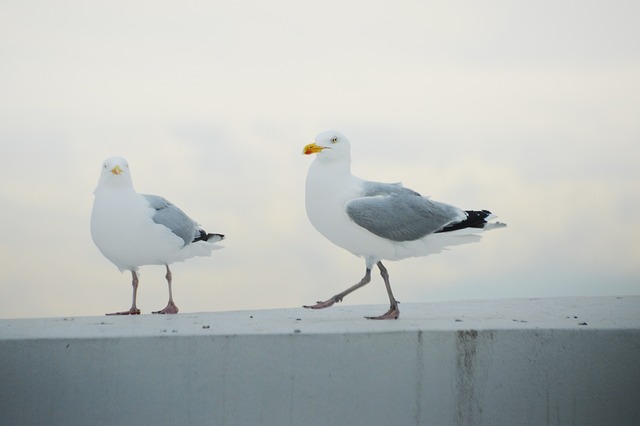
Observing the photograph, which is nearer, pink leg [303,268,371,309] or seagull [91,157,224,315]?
pink leg [303,268,371,309]

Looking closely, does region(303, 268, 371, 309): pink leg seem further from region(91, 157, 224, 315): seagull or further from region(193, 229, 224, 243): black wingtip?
→ region(193, 229, 224, 243): black wingtip

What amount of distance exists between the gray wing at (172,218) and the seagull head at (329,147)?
6.24ft

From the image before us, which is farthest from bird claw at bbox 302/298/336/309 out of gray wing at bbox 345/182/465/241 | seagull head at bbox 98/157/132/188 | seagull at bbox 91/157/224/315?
seagull head at bbox 98/157/132/188

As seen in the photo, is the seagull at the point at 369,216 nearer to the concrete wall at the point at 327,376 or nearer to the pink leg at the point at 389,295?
the pink leg at the point at 389,295

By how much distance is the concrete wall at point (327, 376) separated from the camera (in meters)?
6.97

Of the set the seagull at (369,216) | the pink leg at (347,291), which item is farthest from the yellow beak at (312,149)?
the pink leg at (347,291)

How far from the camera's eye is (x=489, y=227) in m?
8.46

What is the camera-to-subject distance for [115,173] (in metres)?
9.04

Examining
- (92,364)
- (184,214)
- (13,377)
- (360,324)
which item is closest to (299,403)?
(360,324)

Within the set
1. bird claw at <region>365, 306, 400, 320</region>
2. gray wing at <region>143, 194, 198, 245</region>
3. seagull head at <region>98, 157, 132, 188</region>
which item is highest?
seagull head at <region>98, 157, 132, 188</region>

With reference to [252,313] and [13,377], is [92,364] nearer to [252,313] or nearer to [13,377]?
[13,377]

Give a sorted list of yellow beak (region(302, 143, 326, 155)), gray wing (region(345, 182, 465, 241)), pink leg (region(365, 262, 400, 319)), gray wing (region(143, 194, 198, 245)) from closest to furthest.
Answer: gray wing (region(345, 182, 465, 241))
yellow beak (region(302, 143, 326, 155))
pink leg (region(365, 262, 400, 319))
gray wing (region(143, 194, 198, 245))

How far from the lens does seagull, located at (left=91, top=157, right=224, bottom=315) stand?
8977mm

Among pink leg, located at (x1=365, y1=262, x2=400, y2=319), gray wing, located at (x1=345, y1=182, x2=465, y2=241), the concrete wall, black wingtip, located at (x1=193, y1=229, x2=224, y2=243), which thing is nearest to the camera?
the concrete wall
